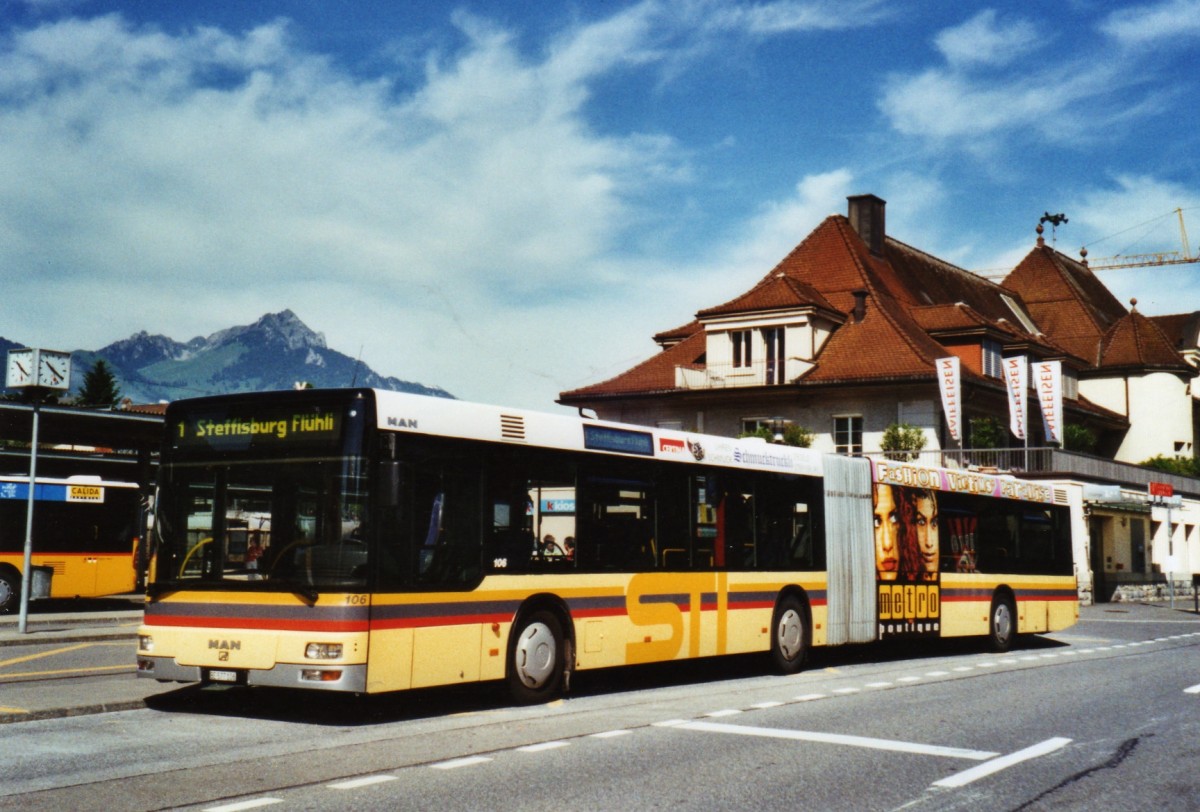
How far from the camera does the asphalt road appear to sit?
779cm

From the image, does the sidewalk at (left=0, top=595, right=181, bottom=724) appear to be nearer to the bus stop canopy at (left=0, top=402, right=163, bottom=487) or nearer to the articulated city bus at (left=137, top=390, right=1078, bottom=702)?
the articulated city bus at (left=137, top=390, right=1078, bottom=702)

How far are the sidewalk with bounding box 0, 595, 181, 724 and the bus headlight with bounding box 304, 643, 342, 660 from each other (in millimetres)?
2227

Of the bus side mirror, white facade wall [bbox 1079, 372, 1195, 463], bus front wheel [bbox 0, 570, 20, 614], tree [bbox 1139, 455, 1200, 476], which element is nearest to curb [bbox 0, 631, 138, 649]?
bus front wheel [bbox 0, 570, 20, 614]

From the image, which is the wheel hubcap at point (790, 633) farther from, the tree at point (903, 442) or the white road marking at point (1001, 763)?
the tree at point (903, 442)

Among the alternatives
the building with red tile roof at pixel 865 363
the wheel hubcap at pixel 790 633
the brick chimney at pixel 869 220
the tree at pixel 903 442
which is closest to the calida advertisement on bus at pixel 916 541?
the wheel hubcap at pixel 790 633

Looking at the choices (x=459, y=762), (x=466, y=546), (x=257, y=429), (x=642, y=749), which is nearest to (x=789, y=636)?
(x=466, y=546)

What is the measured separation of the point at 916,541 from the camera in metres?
19.2

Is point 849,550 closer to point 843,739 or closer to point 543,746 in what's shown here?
point 843,739

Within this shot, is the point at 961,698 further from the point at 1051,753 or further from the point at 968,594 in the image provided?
the point at 968,594

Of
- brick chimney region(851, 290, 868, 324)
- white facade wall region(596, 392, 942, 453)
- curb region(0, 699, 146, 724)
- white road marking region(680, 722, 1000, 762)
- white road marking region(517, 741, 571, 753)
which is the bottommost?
white road marking region(680, 722, 1000, 762)

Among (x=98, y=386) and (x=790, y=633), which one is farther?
(x=98, y=386)

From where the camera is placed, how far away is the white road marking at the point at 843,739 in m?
9.62

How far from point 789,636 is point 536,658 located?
488cm

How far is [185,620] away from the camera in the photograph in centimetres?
1104
